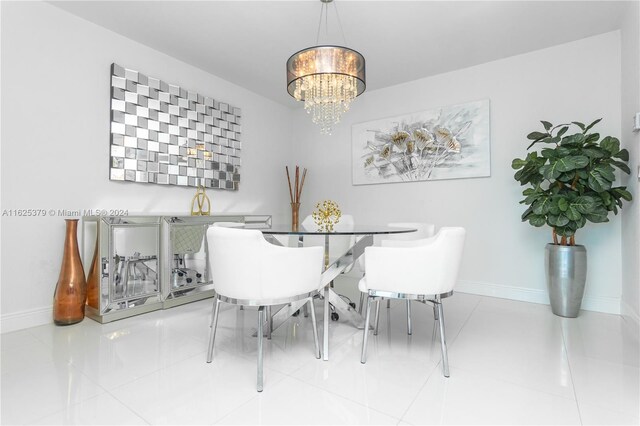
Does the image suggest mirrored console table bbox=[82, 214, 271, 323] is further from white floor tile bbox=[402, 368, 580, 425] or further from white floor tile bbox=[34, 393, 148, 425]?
white floor tile bbox=[402, 368, 580, 425]

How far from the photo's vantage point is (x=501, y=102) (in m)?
3.48

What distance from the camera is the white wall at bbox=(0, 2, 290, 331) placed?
241 centimetres

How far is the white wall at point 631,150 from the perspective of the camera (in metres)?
2.44

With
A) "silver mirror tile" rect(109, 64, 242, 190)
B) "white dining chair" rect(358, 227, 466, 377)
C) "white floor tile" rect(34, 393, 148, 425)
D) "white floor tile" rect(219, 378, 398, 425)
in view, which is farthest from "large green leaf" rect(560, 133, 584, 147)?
"silver mirror tile" rect(109, 64, 242, 190)

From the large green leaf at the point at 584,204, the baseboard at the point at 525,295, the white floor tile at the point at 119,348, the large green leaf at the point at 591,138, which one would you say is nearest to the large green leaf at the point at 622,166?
the large green leaf at the point at 591,138

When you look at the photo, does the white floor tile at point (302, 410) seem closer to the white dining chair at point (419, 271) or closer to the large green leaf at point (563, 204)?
the white dining chair at point (419, 271)

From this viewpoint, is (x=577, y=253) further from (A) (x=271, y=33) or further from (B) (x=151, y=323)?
(B) (x=151, y=323)

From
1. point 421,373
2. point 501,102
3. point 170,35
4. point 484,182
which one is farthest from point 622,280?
point 170,35

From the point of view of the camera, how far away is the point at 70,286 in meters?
2.52

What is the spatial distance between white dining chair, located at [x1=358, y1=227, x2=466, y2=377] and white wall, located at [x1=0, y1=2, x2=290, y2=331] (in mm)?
2591

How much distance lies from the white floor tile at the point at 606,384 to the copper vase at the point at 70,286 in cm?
335

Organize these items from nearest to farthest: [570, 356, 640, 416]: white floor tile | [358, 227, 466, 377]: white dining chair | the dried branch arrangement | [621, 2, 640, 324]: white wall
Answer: [570, 356, 640, 416]: white floor tile < [358, 227, 466, 377]: white dining chair < [621, 2, 640, 324]: white wall < the dried branch arrangement

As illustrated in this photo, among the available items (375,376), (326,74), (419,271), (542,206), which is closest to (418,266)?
(419,271)

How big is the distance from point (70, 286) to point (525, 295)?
4.24 m
